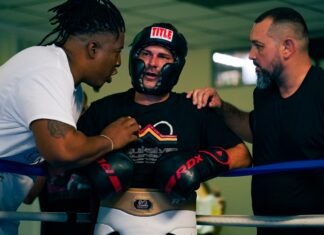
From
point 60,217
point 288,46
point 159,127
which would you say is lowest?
point 60,217

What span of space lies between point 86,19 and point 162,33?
0.92ft

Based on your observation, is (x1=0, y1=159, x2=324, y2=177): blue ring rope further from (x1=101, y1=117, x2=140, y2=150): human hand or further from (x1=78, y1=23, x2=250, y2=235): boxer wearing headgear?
(x1=101, y1=117, x2=140, y2=150): human hand

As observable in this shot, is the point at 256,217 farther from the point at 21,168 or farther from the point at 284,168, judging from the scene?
the point at 21,168

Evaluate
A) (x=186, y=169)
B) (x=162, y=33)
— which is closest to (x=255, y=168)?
(x=186, y=169)

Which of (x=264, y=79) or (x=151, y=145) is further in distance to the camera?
(x=264, y=79)

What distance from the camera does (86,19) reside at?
2410 mm

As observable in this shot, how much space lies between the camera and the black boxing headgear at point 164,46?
2.46 metres

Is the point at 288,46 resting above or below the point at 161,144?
above

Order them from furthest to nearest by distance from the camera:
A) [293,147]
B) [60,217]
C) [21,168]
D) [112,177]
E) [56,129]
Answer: [60,217]
[293,147]
[21,168]
[112,177]
[56,129]

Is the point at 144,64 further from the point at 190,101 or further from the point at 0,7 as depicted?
the point at 0,7

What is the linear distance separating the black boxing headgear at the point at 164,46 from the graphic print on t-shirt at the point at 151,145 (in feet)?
0.56

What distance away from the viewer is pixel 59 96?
213 cm

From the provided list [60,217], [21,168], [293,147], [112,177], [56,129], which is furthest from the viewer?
[60,217]

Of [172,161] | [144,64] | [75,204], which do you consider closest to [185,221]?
[172,161]
